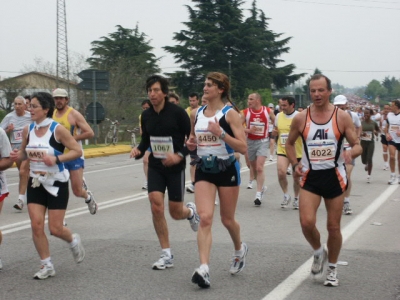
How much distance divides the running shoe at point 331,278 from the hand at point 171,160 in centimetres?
180

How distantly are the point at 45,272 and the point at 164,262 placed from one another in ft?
3.89

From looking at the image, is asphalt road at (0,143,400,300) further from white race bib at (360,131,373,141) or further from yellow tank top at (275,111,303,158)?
white race bib at (360,131,373,141)

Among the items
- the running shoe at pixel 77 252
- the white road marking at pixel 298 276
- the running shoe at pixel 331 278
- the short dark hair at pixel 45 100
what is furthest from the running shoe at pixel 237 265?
the short dark hair at pixel 45 100

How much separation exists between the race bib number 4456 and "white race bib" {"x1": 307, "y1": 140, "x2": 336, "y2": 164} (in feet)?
4.92

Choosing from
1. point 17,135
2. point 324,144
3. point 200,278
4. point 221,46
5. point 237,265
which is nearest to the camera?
point 200,278

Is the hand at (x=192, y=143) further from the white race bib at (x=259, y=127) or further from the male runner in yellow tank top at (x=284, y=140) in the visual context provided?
the white race bib at (x=259, y=127)

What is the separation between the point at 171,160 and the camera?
23.7 ft

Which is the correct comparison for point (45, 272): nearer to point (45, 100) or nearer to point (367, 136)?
point (45, 100)

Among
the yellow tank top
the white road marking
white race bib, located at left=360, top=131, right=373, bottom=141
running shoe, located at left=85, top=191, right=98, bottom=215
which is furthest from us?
white race bib, located at left=360, top=131, right=373, bottom=141

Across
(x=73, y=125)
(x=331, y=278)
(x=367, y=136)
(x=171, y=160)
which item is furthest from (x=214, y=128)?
(x=367, y=136)

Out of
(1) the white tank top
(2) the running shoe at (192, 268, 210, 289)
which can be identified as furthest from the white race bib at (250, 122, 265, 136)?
(2) the running shoe at (192, 268, 210, 289)

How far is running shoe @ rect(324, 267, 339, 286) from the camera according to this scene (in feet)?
21.7

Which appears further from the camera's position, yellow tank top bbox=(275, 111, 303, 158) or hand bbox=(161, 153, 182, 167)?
yellow tank top bbox=(275, 111, 303, 158)

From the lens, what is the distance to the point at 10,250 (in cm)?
834
